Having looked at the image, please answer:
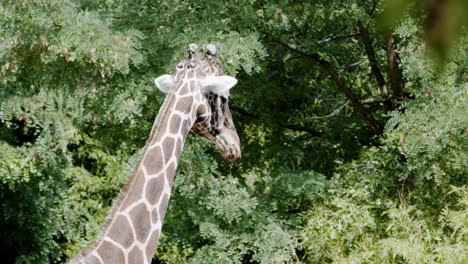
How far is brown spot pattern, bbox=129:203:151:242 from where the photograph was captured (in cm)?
326

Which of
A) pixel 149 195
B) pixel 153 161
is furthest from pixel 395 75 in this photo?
pixel 149 195

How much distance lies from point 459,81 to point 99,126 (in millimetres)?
3147

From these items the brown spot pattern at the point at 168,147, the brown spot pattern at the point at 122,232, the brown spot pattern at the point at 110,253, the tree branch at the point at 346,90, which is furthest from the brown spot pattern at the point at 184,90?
the tree branch at the point at 346,90

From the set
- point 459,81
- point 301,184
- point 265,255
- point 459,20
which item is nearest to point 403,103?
point 459,81

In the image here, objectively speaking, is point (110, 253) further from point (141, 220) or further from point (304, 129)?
point (304, 129)

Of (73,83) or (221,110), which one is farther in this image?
(73,83)

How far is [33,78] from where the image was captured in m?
7.03

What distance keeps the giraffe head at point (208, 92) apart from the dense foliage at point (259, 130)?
76.5 inches

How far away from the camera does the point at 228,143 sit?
4.12 meters

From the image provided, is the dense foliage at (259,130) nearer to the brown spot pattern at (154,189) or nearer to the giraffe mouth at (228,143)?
the giraffe mouth at (228,143)

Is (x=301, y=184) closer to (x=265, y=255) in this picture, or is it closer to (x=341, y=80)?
(x=265, y=255)

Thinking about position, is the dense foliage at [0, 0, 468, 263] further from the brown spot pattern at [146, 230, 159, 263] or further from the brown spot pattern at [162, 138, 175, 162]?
the brown spot pattern at [146, 230, 159, 263]

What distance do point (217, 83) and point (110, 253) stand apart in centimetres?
101

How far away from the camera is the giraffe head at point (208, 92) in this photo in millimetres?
3773
